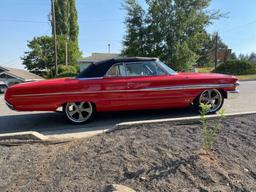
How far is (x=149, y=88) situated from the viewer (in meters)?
6.08

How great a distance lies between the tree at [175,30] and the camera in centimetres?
2764

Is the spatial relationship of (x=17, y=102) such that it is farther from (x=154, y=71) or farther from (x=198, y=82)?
(x=198, y=82)

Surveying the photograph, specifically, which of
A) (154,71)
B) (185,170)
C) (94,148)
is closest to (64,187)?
(94,148)

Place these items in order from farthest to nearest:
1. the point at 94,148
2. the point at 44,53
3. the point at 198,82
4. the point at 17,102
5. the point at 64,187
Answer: the point at 44,53
the point at 198,82
the point at 17,102
the point at 94,148
the point at 64,187

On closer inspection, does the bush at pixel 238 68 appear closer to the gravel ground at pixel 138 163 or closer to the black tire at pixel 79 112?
the black tire at pixel 79 112

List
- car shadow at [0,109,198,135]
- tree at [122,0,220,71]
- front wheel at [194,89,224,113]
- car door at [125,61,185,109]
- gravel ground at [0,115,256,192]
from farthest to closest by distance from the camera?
tree at [122,0,220,71] → front wheel at [194,89,224,113] → car door at [125,61,185,109] → car shadow at [0,109,198,135] → gravel ground at [0,115,256,192]

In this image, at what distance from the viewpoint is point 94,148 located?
3.80 m

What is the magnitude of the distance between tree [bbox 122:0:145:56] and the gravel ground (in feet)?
80.7

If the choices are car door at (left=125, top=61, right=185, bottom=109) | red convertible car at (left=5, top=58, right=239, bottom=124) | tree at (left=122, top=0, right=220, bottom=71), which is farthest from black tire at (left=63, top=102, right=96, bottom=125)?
tree at (left=122, top=0, right=220, bottom=71)

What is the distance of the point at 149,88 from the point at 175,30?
2287 cm

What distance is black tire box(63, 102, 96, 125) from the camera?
607cm

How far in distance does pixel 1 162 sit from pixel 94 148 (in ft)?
3.91

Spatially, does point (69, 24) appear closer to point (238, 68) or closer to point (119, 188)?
point (238, 68)

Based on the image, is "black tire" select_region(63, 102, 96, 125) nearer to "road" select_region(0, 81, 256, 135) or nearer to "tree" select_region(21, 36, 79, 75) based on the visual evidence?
"road" select_region(0, 81, 256, 135)
